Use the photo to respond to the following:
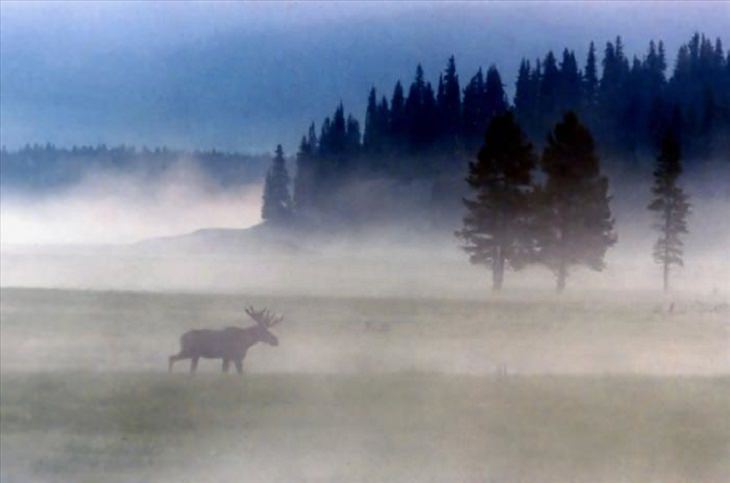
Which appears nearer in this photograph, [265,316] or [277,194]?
[277,194]

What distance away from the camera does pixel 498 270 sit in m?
10.7

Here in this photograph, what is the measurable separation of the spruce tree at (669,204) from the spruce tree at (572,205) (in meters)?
0.40

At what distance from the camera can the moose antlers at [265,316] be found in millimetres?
11516

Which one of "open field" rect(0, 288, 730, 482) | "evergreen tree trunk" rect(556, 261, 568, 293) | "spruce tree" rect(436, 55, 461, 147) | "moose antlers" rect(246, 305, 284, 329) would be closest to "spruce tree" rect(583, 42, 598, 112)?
"spruce tree" rect(436, 55, 461, 147)

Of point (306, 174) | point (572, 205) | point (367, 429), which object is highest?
point (306, 174)

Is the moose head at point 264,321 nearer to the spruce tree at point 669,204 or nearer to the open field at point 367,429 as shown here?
the open field at point 367,429

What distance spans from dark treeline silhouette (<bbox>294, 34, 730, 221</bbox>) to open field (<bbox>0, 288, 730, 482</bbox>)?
117 cm

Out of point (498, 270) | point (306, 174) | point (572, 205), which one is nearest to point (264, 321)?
point (306, 174)

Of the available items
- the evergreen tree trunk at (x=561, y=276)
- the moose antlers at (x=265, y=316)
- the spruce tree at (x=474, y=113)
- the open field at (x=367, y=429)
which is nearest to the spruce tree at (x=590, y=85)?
the spruce tree at (x=474, y=113)

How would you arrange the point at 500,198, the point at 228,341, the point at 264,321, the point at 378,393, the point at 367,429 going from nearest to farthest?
the point at 367,429 < the point at 500,198 < the point at 378,393 < the point at 264,321 < the point at 228,341

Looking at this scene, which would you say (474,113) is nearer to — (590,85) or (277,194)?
(590,85)

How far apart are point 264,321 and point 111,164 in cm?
202

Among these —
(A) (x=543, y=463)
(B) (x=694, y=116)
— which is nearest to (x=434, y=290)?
(A) (x=543, y=463)

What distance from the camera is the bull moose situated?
37.6 ft
